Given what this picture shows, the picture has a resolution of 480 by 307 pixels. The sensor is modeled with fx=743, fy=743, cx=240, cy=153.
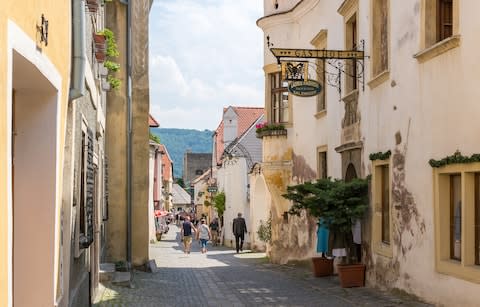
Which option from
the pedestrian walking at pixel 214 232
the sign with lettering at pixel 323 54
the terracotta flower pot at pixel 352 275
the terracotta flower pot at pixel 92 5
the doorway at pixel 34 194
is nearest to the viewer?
the doorway at pixel 34 194

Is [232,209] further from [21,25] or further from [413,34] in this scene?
[21,25]

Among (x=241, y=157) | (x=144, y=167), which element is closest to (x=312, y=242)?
(x=144, y=167)

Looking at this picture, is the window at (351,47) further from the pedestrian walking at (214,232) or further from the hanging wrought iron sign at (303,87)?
the pedestrian walking at (214,232)

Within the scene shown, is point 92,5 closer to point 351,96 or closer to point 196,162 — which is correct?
point 351,96

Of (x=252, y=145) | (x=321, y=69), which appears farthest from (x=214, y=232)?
(x=321, y=69)

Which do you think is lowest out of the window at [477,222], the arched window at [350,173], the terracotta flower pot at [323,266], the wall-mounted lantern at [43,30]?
the terracotta flower pot at [323,266]

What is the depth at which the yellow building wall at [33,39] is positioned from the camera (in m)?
4.00

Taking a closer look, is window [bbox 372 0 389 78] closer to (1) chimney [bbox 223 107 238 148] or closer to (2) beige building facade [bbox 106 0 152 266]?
(2) beige building facade [bbox 106 0 152 266]

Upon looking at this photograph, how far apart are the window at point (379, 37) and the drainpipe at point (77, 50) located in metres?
7.83

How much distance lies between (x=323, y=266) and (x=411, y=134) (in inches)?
246

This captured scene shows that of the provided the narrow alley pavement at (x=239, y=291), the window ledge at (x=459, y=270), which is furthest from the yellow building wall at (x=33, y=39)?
the narrow alley pavement at (x=239, y=291)

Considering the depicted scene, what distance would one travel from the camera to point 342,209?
14422 mm

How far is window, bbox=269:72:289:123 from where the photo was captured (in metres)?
23.5

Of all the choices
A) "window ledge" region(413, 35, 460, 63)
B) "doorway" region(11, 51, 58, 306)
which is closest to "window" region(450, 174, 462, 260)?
"window ledge" region(413, 35, 460, 63)
